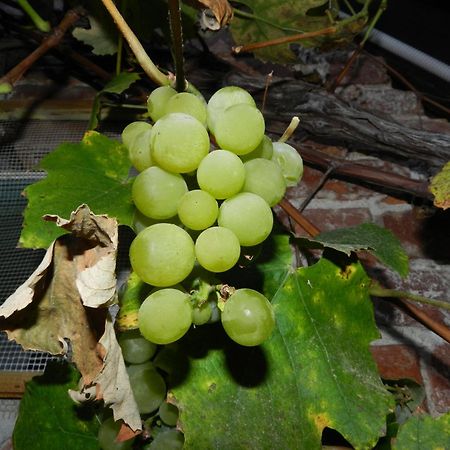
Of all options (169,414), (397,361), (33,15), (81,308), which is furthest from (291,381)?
(33,15)

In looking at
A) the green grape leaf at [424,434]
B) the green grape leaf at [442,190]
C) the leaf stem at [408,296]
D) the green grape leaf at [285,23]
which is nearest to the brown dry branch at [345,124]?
the green grape leaf at [285,23]

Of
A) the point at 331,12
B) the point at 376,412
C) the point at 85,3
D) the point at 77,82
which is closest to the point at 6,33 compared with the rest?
the point at 77,82

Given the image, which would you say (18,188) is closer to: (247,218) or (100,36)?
(100,36)

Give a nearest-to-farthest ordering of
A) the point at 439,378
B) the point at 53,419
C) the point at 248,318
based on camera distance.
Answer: the point at 248,318, the point at 53,419, the point at 439,378

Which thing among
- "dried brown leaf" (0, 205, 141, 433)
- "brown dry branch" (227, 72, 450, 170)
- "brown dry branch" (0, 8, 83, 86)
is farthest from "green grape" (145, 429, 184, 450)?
"brown dry branch" (227, 72, 450, 170)

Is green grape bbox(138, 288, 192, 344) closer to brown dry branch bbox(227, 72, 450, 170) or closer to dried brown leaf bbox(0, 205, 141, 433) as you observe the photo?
dried brown leaf bbox(0, 205, 141, 433)

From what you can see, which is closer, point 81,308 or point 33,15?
point 81,308

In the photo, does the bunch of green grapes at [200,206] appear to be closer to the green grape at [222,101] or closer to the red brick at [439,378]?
the green grape at [222,101]
